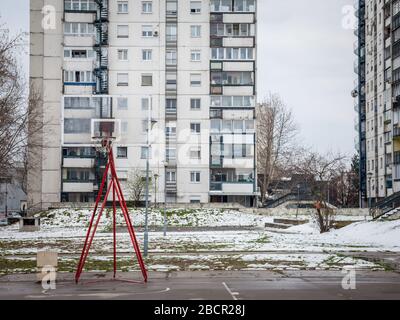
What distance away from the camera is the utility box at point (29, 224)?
52750mm

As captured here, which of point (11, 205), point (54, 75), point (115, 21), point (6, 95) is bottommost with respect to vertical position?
point (11, 205)

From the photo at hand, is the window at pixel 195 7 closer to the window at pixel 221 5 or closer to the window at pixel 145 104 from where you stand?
the window at pixel 221 5

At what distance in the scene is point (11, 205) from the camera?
126m

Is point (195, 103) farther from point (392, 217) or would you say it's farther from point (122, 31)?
point (392, 217)

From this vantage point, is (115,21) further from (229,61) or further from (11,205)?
(11,205)

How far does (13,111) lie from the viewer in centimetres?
4644

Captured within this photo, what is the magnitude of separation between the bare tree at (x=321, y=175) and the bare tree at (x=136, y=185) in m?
16.1

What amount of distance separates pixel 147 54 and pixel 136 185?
14.5 meters

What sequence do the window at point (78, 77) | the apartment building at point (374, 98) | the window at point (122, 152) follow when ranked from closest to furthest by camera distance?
the window at point (122, 152) → the window at point (78, 77) → the apartment building at point (374, 98)

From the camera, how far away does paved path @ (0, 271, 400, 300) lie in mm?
16453

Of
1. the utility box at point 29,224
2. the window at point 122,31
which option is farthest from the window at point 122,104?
the window at point 122,31

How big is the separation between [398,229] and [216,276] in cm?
2026

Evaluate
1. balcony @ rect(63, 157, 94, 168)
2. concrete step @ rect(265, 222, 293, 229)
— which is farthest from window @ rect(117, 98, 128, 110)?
balcony @ rect(63, 157, 94, 168)
